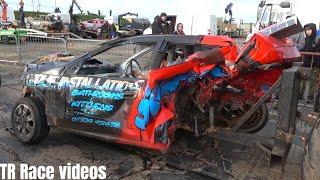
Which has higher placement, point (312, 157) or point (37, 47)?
point (37, 47)

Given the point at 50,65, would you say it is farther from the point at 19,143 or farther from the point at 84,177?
the point at 84,177

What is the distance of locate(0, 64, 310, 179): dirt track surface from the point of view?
467 centimetres

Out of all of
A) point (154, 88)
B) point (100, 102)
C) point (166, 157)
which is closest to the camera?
point (154, 88)

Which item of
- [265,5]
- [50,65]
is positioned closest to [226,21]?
[265,5]

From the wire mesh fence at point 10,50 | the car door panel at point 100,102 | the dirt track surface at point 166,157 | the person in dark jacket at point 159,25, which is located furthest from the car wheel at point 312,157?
the wire mesh fence at point 10,50

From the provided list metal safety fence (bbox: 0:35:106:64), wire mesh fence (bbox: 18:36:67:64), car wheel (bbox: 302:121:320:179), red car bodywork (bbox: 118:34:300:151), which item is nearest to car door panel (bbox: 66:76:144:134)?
red car bodywork (bbox: 118:34:300:151)

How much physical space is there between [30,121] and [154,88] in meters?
2.08

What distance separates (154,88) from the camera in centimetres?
451

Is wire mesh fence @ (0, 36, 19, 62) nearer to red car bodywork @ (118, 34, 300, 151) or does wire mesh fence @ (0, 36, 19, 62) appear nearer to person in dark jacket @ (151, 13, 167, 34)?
person in dark jacket @ (151, 13, 167, 34)

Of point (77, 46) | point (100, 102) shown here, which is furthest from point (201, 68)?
point (77, 46)

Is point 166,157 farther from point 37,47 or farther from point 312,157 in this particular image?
point 37,47

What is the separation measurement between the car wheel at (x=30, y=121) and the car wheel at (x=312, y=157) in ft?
11.4

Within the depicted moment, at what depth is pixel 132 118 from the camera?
471 cm

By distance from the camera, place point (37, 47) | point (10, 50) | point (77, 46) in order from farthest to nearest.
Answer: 1. point (10, 50)
2. point (37, 47)
3. point (77, 46)
